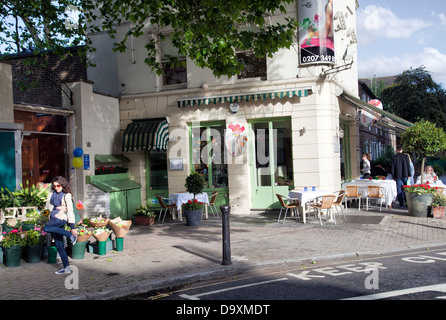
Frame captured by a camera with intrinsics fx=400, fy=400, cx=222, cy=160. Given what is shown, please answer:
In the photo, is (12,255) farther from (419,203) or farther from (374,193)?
(374,193)

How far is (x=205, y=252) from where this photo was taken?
A: 8227 millimetres

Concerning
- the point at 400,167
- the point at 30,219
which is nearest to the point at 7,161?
the point at 30,219

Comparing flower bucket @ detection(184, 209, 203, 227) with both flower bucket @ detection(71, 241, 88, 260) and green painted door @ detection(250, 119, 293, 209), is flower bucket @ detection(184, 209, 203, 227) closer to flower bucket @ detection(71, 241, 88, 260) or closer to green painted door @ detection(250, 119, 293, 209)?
green painted door @ detection(250, 119, 293, 209)

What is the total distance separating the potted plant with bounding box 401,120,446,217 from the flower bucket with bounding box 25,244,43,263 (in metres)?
9.94

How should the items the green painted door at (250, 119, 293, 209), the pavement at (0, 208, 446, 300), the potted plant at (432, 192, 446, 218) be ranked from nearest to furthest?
the pavement at (0, 208, 446, 300)
the potted plant at (432, 192, 446, 218)
the green painted door at (250, 119, 293, 209)

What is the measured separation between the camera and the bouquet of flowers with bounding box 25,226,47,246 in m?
7.59

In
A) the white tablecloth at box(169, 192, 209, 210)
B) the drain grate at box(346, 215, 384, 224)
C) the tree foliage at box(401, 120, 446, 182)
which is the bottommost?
the drain grate at box(346, 215, 384, 224)

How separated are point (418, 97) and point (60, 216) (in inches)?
1281

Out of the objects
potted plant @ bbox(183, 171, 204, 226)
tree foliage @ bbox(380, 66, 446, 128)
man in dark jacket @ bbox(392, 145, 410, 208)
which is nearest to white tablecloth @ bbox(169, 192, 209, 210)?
potted plant @ bbox(183, 171, 204, 226)

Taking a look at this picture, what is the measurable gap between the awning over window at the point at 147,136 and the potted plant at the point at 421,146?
25.8ft

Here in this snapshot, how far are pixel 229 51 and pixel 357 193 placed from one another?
717 centimetres

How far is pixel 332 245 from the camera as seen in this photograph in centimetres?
850
